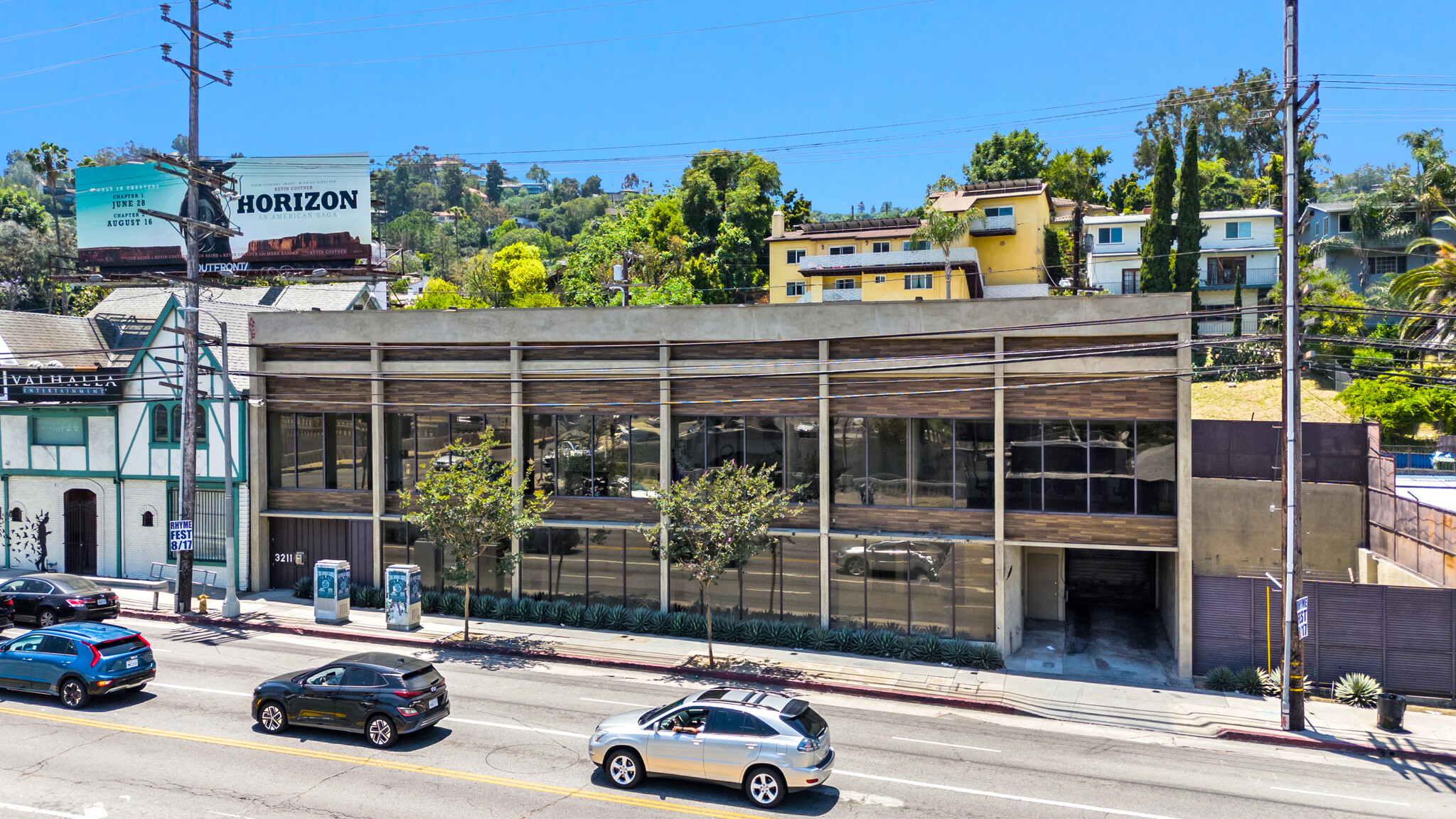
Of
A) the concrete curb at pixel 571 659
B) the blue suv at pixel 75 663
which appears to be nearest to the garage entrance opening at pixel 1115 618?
the concrete curb at pixel 571 659

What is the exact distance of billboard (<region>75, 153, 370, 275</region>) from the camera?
38938mm

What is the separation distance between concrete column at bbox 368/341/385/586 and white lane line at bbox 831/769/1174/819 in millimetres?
19318

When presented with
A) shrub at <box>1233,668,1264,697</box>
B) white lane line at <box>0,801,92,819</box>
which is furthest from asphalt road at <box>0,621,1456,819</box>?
shrub at <box>1233,668,1264,697</box>

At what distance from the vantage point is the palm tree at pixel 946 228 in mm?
55062

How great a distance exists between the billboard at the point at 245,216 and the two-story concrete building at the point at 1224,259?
51674 mm

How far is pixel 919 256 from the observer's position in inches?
2264

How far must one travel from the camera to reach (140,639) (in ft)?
70.4

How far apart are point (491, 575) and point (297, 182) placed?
774 inches

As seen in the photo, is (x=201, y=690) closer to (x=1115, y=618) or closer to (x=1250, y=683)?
(x=1250, y=683)

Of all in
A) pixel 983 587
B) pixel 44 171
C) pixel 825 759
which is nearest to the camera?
pixel 825 759

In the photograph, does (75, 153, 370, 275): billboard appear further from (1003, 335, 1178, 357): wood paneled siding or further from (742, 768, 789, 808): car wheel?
(742, 768, 789, 808): car wheel

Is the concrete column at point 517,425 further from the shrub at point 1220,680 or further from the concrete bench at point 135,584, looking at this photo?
the shrub at point 1220,680

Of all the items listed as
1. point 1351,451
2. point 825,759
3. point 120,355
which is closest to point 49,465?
point 120,355

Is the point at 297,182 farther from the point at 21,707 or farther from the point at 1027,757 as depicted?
the point at 1027,757
